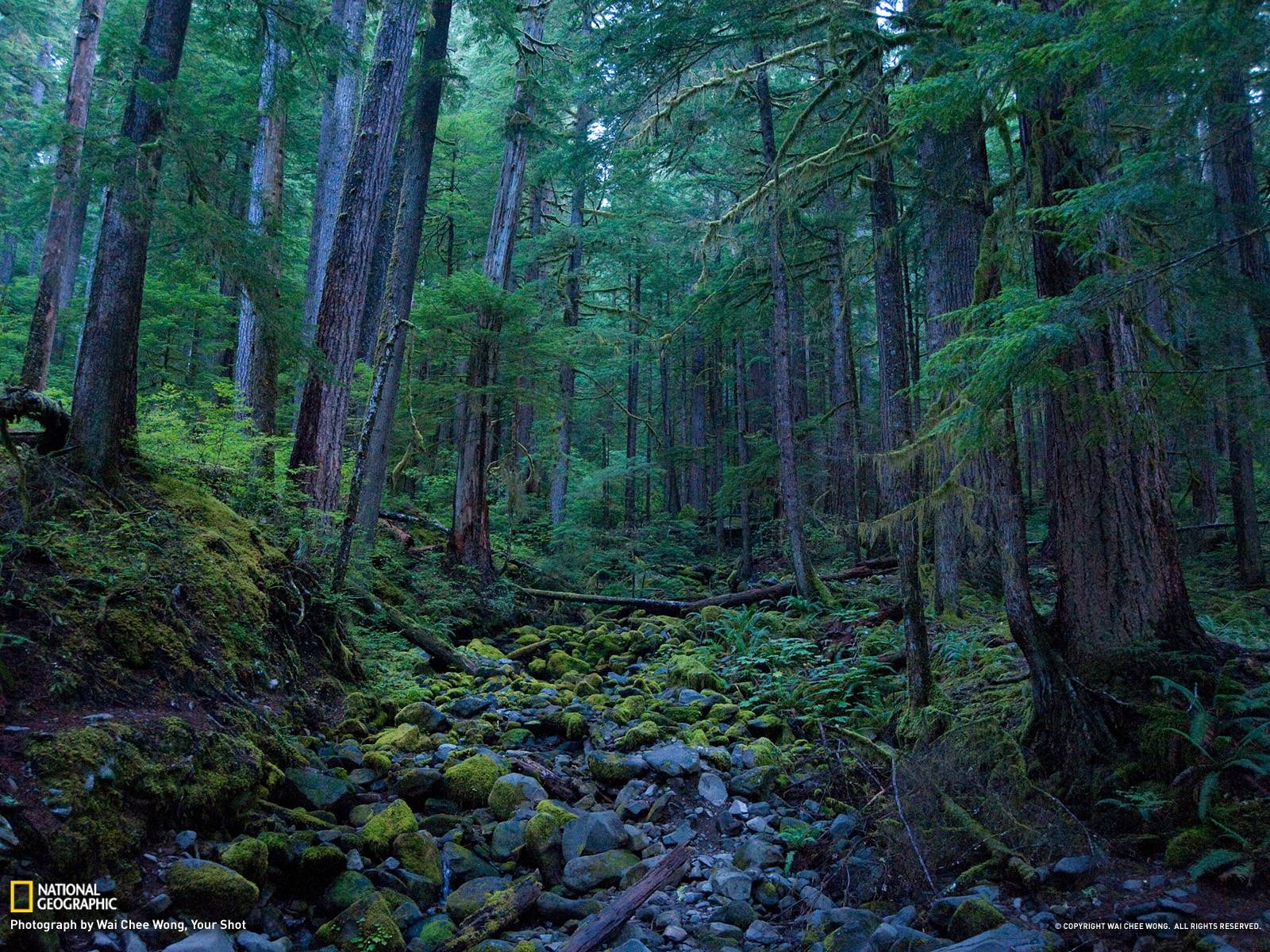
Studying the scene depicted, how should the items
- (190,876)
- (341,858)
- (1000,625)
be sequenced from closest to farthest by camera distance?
(190,876) < (341,858) < (1000,625)

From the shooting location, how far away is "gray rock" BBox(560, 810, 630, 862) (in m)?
4.94

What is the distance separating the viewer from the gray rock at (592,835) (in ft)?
16.2

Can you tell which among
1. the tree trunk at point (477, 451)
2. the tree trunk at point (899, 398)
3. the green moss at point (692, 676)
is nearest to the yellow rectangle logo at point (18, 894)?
the tree trunk at point (899, 398)

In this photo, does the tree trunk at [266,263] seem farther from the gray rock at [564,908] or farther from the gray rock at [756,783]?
the gray rock at [756,783]

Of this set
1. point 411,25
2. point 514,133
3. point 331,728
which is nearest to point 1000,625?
point 331,728

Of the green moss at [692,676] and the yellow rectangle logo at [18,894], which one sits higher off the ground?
the green moss at [692,676]

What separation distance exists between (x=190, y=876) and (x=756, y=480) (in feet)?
42.2

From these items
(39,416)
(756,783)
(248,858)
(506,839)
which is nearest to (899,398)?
(756,783)

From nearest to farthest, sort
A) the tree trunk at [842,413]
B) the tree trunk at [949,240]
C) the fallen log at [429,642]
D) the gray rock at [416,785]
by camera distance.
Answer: the gray rock at [416,785]
the tree trunk at [949,240]
the fallen log at [429,642]
the tree trunk at [842,413]

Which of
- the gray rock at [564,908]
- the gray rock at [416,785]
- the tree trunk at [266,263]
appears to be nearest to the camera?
the gray rock at [564,908]

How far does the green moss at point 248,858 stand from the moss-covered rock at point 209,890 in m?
0.10

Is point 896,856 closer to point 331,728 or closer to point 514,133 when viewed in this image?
point 331,728

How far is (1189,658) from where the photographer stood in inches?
188

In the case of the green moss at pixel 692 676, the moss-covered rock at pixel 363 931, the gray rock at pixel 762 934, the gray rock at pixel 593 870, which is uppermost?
the green moss at pixel 692 676
